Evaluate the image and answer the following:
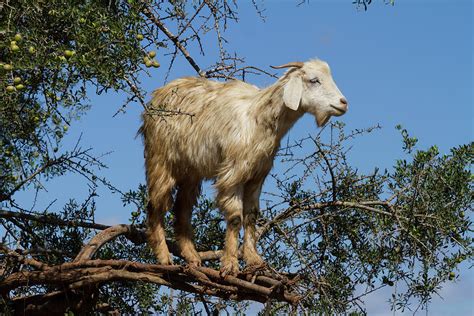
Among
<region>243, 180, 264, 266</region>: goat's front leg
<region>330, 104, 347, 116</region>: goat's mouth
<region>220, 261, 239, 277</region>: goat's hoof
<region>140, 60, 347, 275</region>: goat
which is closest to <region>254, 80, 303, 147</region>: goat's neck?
<region>140, 60, 347, 275</region>: goat

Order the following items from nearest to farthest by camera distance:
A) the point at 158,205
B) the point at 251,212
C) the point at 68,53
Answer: the point at 68,53 → the point at 251,212 → the point at 158,205

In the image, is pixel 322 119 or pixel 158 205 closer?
pixel 322 119

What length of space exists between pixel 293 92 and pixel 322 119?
1.03 ft

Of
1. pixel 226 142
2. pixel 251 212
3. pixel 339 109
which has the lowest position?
pixel 251 212

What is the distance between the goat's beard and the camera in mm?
6684

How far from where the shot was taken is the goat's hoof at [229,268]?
629 centimetres

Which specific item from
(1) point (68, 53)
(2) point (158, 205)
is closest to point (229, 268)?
(2) point (158, 205)

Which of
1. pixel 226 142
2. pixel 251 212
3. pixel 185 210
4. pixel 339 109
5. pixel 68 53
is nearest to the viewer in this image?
pixel 68 53

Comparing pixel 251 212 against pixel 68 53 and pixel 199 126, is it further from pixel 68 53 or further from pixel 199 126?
pixel 68 53

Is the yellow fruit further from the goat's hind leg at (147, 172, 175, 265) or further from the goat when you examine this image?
the goat's hind leg at (147, 172, 175, 265)

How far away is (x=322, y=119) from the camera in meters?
6.70

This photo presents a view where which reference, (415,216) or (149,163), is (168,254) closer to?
(149,163)

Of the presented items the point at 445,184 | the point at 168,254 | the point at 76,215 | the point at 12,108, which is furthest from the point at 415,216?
the point at 12,108

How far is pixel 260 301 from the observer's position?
636 centimetres
